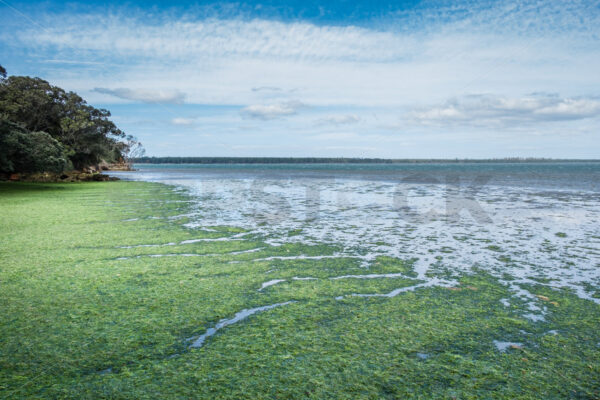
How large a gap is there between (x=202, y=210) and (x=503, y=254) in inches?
432

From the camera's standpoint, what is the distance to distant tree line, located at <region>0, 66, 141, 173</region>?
26594mm

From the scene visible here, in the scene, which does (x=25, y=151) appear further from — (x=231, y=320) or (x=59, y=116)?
(x=231, y=320)

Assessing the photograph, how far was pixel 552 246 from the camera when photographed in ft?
28.2

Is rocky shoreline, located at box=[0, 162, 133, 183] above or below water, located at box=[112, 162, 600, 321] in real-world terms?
above

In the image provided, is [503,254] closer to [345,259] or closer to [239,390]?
[345,259]

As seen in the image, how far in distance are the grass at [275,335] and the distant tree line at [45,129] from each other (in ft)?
79.5

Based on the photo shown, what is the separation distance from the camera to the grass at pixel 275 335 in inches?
124

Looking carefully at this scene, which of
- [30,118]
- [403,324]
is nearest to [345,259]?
[403,324]

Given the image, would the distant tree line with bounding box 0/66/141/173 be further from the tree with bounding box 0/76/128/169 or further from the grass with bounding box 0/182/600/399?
the grass with bounding box 0/182/600/399

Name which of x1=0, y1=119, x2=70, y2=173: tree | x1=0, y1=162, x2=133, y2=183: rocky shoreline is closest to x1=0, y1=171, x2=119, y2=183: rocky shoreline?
x1=0, y1=162, x2=133, y2=183: rocky shoreline

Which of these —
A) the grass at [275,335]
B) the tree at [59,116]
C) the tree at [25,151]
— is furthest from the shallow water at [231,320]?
the tree at [59,116]

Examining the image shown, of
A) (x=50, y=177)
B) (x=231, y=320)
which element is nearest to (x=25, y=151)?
(x=50, y=177)

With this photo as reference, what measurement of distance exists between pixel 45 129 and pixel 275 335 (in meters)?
48.0

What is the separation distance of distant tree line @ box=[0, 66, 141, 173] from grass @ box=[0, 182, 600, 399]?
955 inches
